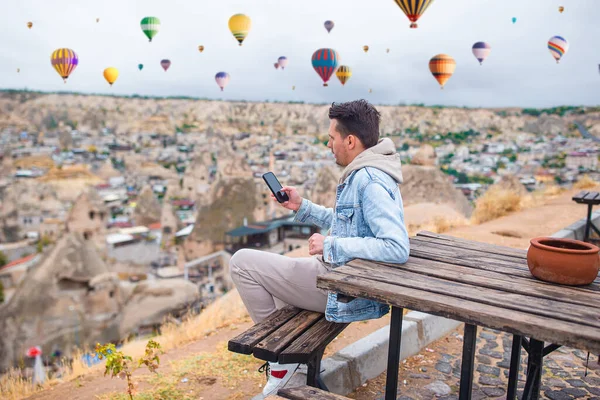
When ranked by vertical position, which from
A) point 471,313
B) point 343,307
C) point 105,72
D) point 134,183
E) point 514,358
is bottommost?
point 134,183

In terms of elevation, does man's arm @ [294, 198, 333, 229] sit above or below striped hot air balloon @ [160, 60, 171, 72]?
below

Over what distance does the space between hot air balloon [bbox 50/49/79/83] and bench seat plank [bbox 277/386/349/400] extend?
87.4 ft

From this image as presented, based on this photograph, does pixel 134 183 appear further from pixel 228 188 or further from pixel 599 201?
pixel 599 201

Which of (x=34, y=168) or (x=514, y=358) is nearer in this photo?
(x=514, y=358)

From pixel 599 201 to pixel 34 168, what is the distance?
73714 millimetres

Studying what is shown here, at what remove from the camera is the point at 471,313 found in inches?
58.2

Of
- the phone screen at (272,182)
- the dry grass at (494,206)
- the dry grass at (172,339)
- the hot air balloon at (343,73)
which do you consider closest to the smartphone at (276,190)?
the phone screen at (272,182)

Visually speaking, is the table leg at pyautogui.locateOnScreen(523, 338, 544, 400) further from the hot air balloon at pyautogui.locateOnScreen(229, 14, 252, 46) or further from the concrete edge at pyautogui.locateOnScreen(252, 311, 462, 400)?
the hot air balloon at pyautogui.locateOnScreen(229, 14, 252, 46)

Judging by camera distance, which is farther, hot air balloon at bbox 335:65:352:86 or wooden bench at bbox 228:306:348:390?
hot air balloon at bbox 335:65:352:86

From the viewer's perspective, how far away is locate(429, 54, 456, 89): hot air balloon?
20672 millimetres

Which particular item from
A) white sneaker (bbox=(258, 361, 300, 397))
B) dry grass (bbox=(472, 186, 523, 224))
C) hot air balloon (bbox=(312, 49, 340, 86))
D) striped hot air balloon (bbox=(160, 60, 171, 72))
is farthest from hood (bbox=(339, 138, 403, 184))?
striped hot air balloon (bbox=(160, 60, 171, 72))

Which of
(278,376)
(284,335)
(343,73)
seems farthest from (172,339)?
(343,73)

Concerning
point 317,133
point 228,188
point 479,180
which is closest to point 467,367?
point 228,188

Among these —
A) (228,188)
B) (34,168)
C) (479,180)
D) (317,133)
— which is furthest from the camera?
(317,133)
